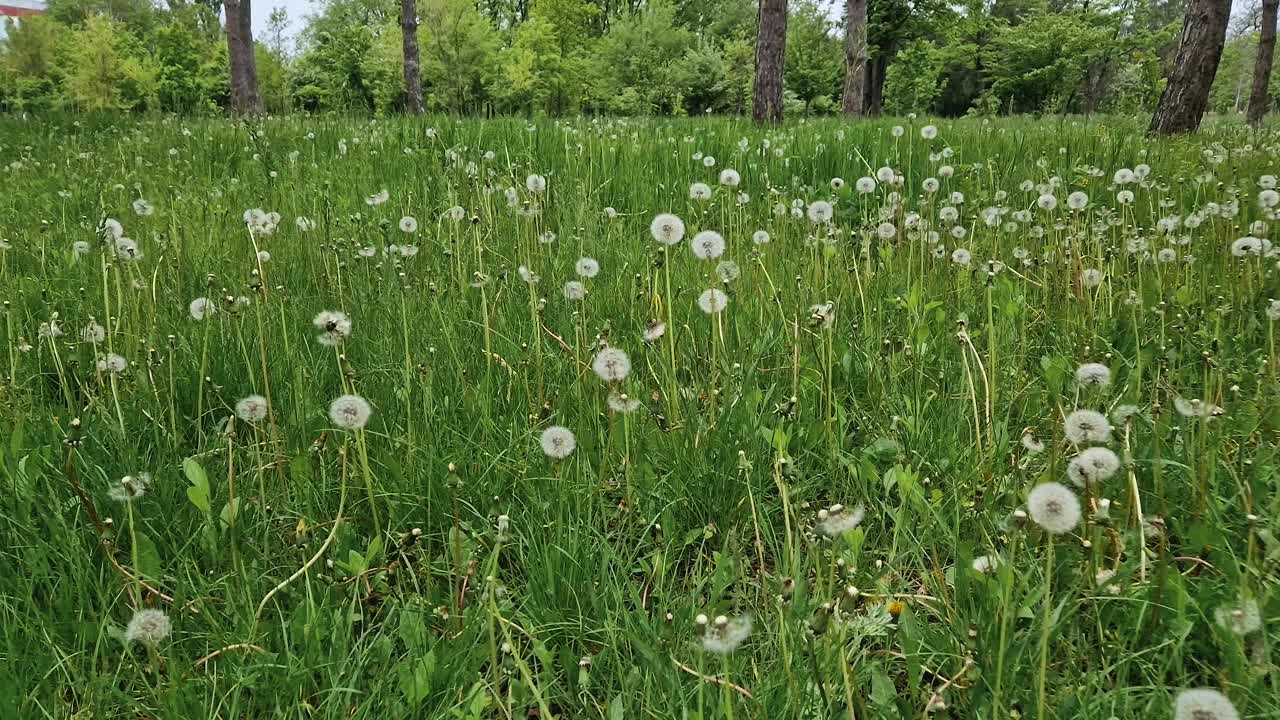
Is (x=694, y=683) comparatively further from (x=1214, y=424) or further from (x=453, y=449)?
(x=1214, y=424)

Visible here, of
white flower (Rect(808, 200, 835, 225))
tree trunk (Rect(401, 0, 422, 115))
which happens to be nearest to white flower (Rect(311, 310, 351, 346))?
white flower (Rect(808, 200, 835, 225))

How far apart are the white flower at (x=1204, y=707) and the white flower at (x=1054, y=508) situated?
0.23 meters

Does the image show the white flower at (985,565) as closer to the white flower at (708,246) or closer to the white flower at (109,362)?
the white flower at (708,246)

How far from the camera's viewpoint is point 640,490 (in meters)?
1.63

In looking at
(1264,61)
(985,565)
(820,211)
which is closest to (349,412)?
(985,565)

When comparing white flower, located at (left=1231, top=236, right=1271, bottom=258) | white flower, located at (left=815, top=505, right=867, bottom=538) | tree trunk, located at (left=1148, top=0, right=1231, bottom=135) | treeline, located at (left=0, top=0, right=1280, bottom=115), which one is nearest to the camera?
white flower, located at (left=815, top=505, right=867, bottom=538)

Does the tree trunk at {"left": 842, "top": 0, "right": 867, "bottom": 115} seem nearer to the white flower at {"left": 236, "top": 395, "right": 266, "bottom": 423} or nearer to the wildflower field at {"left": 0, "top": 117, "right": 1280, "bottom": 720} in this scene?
the wildflower field at {"left": 0, "top": 117, "right": 1280, "bottom": 720}

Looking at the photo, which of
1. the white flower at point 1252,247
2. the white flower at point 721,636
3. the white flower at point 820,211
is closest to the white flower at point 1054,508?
the white flower at point 721,636

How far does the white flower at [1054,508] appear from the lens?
1.02 metres

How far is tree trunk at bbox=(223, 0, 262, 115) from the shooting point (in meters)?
12.9

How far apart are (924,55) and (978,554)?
40.7m

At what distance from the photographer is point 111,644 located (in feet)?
4.05

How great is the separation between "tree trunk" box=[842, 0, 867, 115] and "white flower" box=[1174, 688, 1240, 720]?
13055 millimetres

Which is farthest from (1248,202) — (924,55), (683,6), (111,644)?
(683,6)
